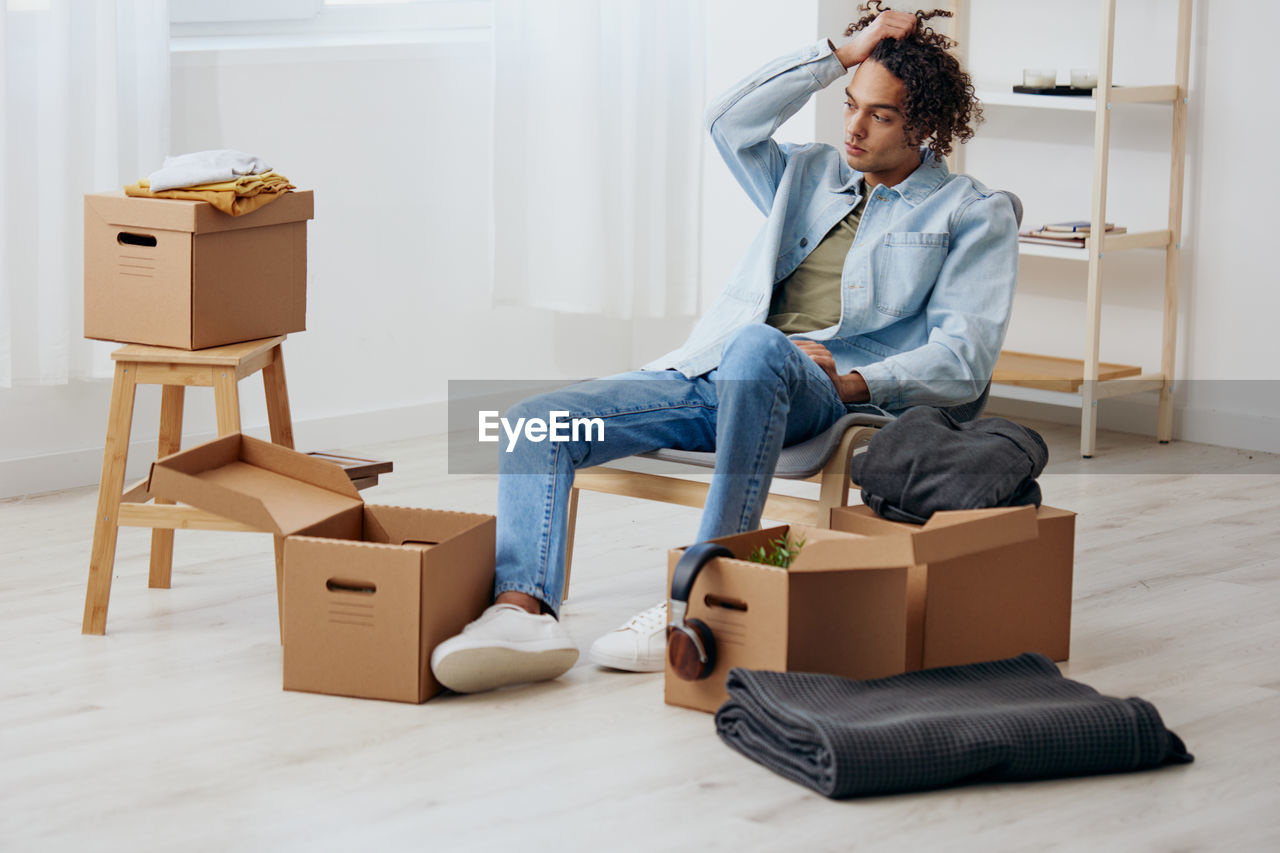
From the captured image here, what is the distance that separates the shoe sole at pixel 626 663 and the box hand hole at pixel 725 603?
0.24m

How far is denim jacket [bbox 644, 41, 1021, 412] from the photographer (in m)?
2.46

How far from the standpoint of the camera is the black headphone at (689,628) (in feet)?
6.69

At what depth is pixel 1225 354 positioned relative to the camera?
4.03m

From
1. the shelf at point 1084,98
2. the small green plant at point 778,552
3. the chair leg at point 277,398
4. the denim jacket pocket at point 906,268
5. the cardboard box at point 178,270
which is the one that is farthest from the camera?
the shelf at point 1084,98

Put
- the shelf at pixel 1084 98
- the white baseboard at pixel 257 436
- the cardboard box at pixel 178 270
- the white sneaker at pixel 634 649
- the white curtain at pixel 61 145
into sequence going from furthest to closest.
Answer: the shelf at pixel 1084 98
the white baseboard at pixel 257 436
the white curtain at pixel 61 145
the cardboard box at pixel 178 270
the white sneaker at pixel 634 649

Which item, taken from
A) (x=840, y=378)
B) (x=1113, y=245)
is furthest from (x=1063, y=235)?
(x=840, y=378)

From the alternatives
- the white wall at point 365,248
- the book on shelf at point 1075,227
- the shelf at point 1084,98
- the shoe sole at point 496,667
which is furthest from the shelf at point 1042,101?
the shoe sole at point 496,667

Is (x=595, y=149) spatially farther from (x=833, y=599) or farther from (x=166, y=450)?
(x=833, y=599)

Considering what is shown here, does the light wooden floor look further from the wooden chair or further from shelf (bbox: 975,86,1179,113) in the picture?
shelf (bbox: 975,86,1179,113)

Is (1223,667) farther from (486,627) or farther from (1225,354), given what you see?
(1225,354)

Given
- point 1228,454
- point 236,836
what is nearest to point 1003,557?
point 236,836

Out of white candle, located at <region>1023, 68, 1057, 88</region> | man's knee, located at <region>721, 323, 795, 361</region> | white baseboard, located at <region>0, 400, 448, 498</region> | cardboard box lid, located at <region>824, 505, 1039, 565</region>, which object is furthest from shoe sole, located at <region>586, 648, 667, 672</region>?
white candle, located at <region>1023, 68, 1057, 88</region>

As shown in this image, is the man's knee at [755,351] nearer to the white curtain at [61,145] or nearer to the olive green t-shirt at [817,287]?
the olive green t-shirt at [817,287]

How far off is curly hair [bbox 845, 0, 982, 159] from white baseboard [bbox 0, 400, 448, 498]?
1.73 m
